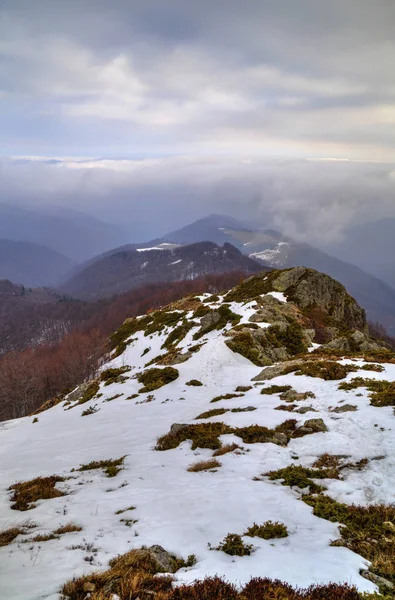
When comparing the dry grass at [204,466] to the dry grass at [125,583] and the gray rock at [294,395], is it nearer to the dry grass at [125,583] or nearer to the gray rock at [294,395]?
the dry grass at [125,583]

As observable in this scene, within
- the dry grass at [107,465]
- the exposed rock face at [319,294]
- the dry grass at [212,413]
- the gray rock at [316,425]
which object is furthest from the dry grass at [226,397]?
the exposed rock face at [319,294]

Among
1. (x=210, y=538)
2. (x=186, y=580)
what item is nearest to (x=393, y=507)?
(x=210, y=538)

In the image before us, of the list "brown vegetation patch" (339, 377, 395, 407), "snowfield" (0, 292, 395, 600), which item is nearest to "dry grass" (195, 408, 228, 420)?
"snowfield" (0, 292, 395, 600)

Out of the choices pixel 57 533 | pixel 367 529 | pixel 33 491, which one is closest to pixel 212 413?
pixel 33 491

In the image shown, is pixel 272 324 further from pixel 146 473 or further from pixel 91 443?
pixel 146 473

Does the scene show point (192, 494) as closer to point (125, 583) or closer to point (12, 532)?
point (125, 583)

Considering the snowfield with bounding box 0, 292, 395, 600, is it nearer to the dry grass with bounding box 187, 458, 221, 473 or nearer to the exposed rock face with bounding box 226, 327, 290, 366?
the dry grass with bounding box 187, 458, 221, 473

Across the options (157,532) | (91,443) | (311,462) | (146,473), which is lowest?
(91,443)
